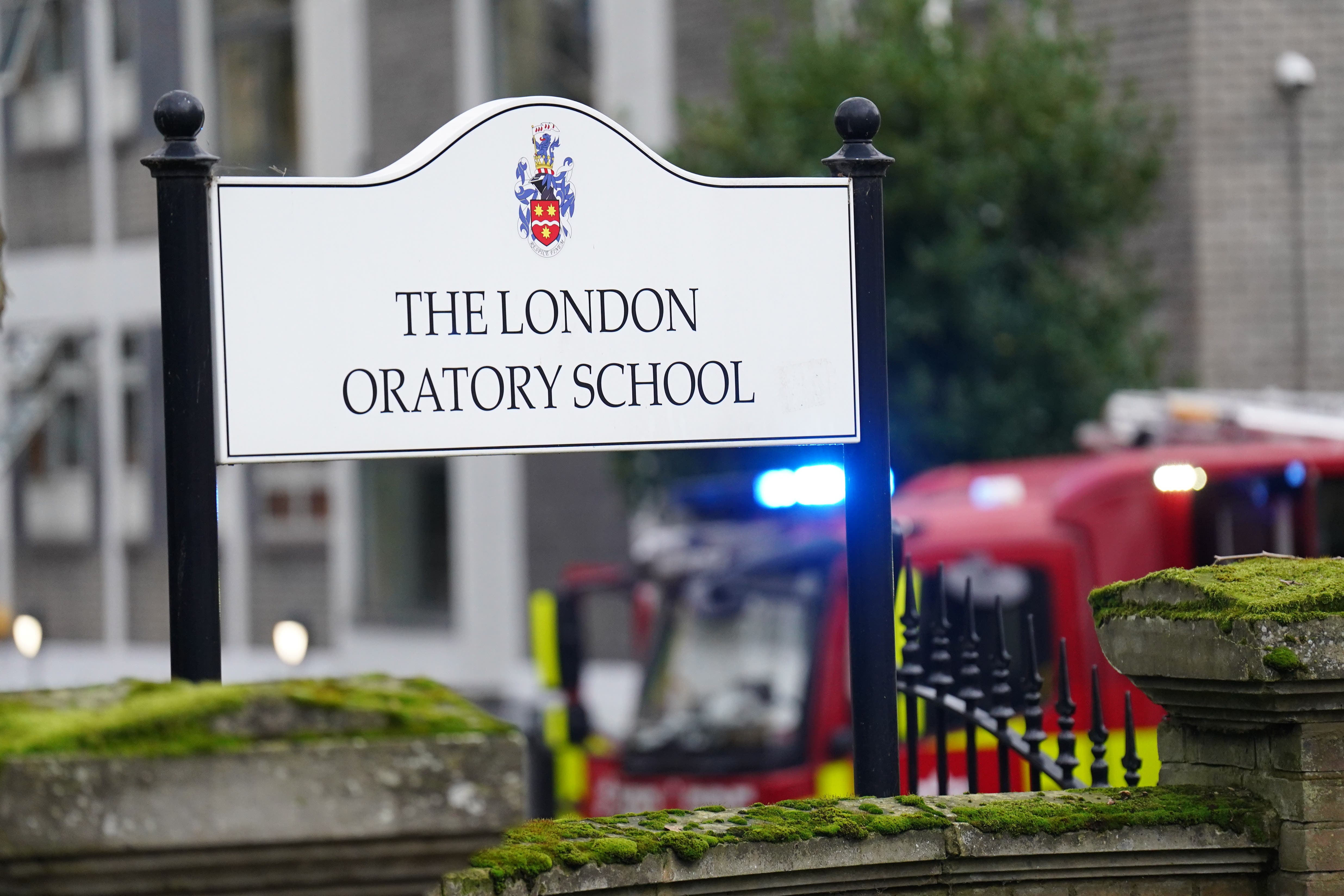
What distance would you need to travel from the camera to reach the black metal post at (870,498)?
4.14m

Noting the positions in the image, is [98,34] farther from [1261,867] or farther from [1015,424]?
[1261,867]

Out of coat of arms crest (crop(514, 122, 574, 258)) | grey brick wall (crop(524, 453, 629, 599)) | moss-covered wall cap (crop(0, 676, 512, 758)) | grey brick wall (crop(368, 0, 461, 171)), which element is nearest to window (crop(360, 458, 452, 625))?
grey brick wall (crop(524, 453, 629, 599))

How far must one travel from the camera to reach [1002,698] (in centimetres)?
467

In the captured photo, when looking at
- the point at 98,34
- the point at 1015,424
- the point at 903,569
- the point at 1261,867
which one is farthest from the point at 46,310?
the point at 1261,867

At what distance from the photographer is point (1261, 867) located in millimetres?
4008

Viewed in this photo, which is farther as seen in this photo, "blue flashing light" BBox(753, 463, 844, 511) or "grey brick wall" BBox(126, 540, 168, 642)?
"grey brick wall" BBox(126, 540, 168, 642)

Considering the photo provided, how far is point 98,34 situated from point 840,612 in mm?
11718

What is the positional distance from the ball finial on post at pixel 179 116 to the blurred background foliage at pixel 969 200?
23.0 feet

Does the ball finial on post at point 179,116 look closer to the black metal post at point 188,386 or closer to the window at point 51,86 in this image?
the black metal post at point 188,386

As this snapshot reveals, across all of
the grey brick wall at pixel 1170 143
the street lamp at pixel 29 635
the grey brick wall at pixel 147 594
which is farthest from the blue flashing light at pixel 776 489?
the grey brick wall at pixel 147 594

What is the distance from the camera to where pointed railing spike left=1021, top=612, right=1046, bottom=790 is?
472 cm

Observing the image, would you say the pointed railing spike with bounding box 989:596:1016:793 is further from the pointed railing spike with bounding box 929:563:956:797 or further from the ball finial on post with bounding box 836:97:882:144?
the ball finial on post with bounding box 836:97:882:144

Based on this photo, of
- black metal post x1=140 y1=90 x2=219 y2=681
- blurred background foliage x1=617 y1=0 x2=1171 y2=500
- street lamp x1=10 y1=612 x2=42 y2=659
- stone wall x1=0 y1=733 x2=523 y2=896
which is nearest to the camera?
stone wall x1=0 y1=733 x2=523 y2=896

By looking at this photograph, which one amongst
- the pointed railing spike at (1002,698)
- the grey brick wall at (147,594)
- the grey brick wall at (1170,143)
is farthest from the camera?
the grey brick wall at (147,594)
